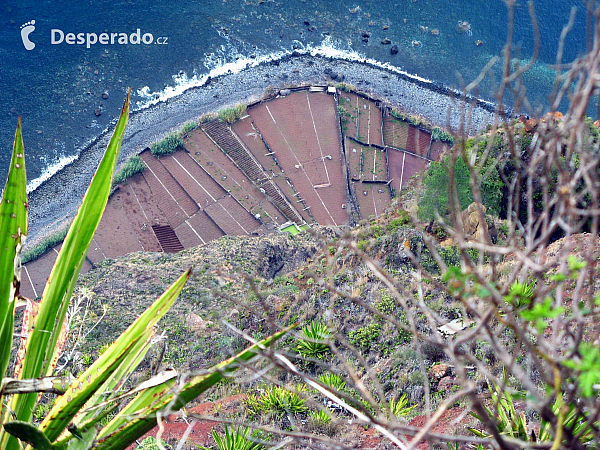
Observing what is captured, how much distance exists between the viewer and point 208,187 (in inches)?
934

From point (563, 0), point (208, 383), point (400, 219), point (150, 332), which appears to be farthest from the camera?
point (563, 0)

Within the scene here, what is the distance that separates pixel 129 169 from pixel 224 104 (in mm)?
6075

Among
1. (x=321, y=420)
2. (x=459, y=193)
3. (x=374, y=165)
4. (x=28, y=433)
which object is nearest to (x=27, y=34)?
(x=374, y=165)

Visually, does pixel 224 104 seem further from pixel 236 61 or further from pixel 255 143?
pixel 236 61

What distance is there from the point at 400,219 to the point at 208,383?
Result: 16.1 meters

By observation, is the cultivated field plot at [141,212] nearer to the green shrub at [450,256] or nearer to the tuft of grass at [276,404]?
the green shrub at [450,256]

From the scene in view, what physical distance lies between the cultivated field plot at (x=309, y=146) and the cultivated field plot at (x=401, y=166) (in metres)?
2.40

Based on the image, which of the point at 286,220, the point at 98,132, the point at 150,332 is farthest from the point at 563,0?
the point at 150,332

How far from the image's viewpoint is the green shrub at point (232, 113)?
25.7 m

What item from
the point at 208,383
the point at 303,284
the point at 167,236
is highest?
the point at 208,383

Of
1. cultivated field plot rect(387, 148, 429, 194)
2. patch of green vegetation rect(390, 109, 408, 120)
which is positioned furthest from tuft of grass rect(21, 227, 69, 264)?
patch of green vegetation rect(390, 109, 408, 120)

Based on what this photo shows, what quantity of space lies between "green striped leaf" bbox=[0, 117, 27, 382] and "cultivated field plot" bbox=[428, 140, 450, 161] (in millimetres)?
24530

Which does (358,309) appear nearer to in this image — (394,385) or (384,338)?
(384,338)
